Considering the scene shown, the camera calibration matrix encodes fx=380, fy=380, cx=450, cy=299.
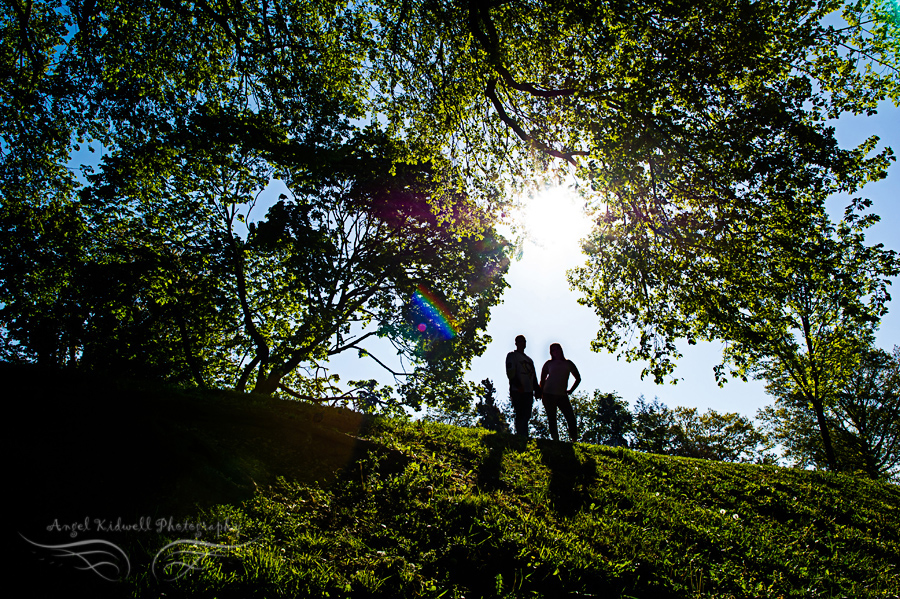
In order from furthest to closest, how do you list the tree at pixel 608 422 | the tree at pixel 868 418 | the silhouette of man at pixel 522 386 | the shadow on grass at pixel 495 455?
the tree at pixel 608 422 < the tree at pixel 868 418 < the silhouette of man at pixel 522 386 < the shadow on grass at pixel 495 455

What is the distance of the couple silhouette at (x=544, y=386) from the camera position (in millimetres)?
9805

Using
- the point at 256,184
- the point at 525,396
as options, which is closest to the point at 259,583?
the point at 525,396

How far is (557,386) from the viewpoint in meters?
9.82

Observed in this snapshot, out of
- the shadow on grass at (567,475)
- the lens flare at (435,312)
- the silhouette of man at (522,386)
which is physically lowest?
the shadow on grass at (567,475)

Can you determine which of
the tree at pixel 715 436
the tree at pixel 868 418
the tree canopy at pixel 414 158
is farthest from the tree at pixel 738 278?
the tree at pixel 715 436

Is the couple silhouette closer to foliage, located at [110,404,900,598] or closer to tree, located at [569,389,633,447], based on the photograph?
foliage, located at [110,404,900,598]

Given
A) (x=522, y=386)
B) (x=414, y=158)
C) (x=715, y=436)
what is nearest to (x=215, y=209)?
(x=414, y=158)

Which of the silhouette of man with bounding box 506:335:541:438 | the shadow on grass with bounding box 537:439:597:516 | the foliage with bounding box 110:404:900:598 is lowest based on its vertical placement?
the foliage with bounding box 110:404:900:598

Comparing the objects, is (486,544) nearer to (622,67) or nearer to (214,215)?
(622,67)

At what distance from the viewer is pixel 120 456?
4133 mm

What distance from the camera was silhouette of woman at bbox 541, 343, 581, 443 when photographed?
384 inches

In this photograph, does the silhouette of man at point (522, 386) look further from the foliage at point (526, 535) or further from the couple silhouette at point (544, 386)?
the foliage at point (526, 535)

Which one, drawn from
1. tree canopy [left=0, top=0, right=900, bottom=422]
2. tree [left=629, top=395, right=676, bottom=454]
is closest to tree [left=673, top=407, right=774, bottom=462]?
tree [left=629, top=395, right=676, bottom=454]

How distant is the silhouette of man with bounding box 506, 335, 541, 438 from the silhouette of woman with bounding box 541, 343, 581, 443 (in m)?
0.29
